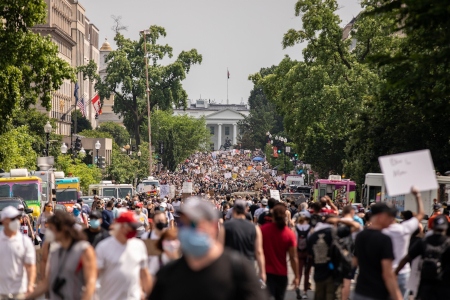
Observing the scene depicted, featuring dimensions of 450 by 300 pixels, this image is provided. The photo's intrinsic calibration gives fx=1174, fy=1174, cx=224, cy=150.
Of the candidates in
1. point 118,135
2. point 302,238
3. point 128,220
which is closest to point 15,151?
point 302,238

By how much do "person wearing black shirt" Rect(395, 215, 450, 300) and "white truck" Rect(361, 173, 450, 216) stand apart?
24.8 metres

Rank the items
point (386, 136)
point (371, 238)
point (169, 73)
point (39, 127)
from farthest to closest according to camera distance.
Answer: point (169, 73) → point (39, 127) → point (386, 136) → point (371, 238)

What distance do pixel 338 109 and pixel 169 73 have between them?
50.3 meters

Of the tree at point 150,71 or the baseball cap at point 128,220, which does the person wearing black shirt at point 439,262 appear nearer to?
the baseball cap at point 128,220

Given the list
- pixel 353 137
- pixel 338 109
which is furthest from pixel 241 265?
pixel 338 109

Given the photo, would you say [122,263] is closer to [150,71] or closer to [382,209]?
[382,209]

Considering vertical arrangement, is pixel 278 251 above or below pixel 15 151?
below

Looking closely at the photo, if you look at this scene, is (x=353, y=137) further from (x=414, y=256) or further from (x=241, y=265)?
(x=241, y=265)

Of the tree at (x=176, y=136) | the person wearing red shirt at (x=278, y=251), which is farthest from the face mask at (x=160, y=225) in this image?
the tree at (x=176, y=136)

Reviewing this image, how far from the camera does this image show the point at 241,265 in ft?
21.1

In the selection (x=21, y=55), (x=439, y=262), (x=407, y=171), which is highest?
(x=21, y=55)

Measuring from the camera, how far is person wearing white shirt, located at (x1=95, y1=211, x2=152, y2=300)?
10.7m

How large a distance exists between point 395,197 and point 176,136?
98220 millimetres

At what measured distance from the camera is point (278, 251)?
551 inches
